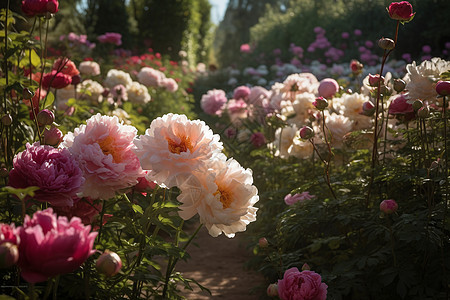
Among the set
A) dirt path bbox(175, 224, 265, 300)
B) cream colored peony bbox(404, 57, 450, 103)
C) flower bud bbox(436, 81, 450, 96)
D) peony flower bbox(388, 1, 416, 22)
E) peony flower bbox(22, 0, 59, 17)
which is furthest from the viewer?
dirt path bbox(175, 224, 265, 300)

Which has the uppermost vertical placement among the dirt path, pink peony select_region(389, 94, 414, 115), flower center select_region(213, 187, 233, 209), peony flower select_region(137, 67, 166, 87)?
peony flower select_region(137, 67, 166, 87)

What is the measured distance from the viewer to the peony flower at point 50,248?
742mm

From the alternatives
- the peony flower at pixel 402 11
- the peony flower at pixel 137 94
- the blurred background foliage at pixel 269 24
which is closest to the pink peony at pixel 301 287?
the peony flower at pixel 402 11

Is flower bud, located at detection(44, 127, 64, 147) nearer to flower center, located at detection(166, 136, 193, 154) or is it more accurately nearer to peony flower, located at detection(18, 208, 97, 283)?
flower center, located at detection(166, 136, 193, 154)

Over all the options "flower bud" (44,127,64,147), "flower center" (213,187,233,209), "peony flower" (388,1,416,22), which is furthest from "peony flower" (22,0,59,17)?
"peony flower" (388,1,416,22)

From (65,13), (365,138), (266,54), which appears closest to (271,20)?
(266,54)

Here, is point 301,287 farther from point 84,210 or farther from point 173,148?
point 84,210

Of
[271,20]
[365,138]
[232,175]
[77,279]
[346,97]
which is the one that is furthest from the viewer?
[271,20]

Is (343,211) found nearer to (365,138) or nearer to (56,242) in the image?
(365,138)

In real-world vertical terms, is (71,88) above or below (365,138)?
above

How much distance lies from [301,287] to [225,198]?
0.92 feet

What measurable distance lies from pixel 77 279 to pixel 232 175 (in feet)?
2.01

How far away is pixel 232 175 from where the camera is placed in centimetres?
125

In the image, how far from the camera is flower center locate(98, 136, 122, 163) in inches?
48.9
